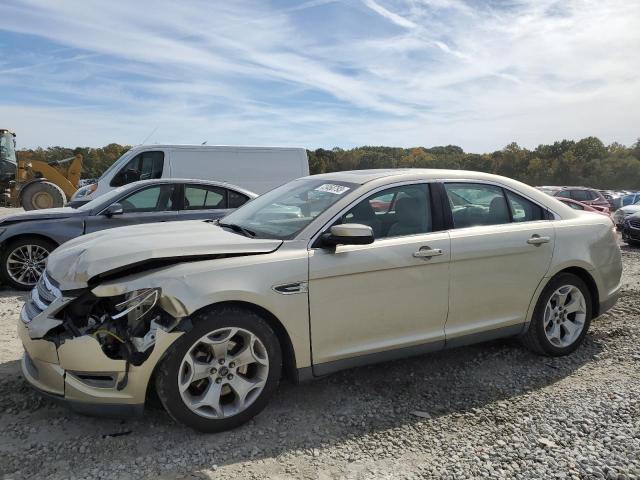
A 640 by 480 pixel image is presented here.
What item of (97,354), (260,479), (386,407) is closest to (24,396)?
(97,354)

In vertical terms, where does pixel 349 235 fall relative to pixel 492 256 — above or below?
above

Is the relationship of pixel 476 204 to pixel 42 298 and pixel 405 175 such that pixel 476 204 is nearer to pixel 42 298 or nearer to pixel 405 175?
pixel 405 175

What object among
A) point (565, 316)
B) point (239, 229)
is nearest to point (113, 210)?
point (239, 229)

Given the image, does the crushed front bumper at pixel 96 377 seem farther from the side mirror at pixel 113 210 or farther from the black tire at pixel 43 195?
the black tire at pixel 43 195

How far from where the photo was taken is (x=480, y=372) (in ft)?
13.4

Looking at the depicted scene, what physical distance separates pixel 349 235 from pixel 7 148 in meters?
20.5

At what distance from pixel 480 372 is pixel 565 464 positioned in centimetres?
126

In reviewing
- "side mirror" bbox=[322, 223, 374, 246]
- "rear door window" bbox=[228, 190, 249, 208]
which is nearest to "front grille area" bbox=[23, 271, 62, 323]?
"side mirror" bbox=[322, 223, 374, 246]

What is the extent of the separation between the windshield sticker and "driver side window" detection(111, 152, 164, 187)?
7.78 metres

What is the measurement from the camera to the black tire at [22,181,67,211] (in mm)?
17281

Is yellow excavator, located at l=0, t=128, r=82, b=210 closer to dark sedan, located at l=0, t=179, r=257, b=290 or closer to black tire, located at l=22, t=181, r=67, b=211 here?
black tire, located at l=22, t=181, r=67, b=211

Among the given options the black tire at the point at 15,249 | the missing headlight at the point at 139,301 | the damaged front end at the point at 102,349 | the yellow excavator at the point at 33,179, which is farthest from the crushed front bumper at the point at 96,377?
the yellow excavator at the point at 33,179

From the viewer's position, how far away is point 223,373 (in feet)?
9.98

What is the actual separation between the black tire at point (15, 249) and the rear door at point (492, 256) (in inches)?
204
